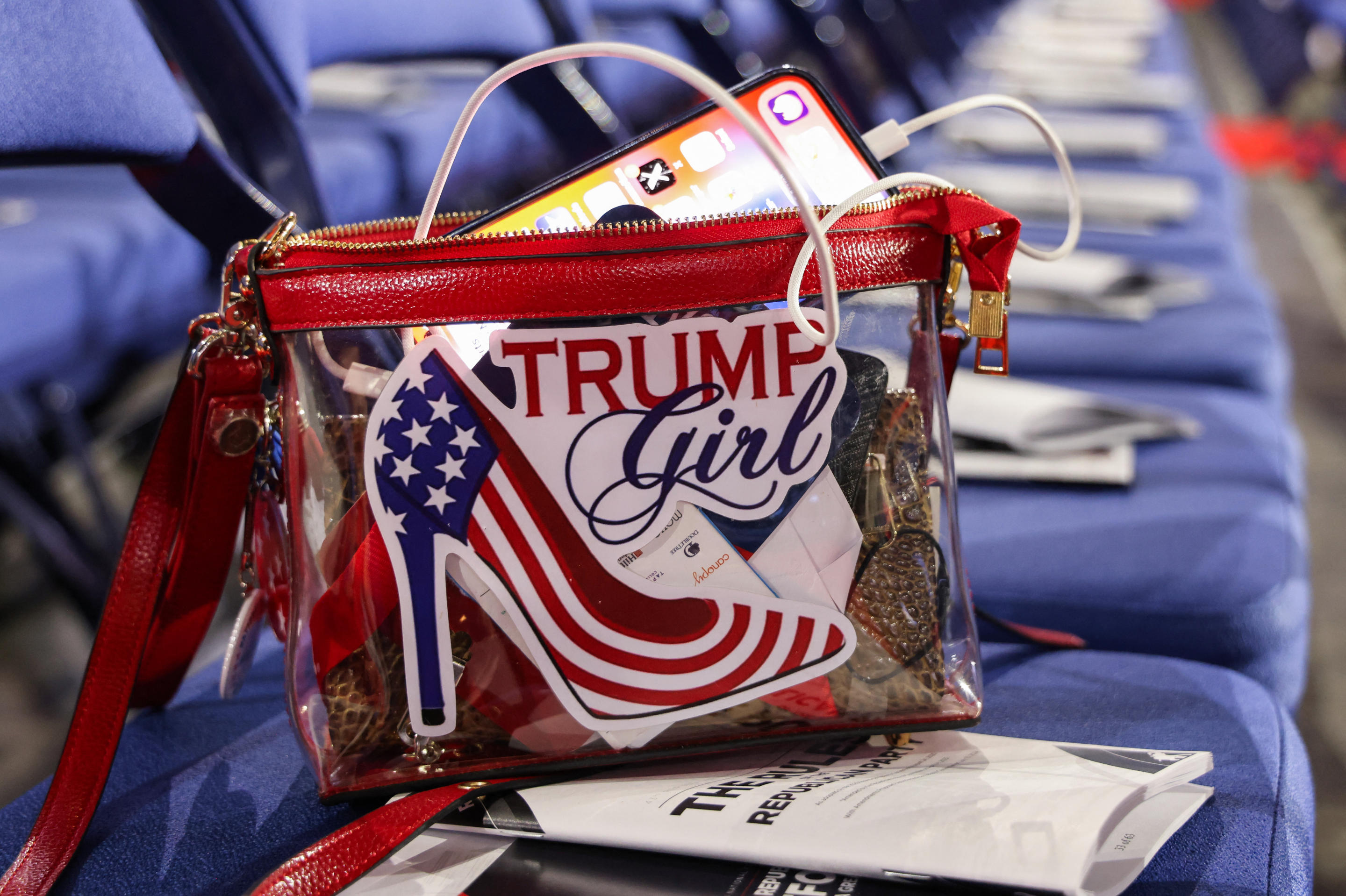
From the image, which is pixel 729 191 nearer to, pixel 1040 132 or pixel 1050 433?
pixel 1040 132

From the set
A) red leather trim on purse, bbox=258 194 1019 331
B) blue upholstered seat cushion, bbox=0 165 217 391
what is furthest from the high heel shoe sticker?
blue upholstered seat cushion, bbox=0 165 217 391

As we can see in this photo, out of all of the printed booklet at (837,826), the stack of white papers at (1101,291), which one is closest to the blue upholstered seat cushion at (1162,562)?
the printed booklet at (837,826)

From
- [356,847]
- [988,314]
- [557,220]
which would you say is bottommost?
[356,847]

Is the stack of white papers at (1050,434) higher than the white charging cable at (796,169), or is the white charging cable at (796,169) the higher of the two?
the white charging cable at (796,169)

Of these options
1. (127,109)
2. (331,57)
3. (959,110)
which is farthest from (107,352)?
(959,110)

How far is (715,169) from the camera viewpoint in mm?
Result: 504

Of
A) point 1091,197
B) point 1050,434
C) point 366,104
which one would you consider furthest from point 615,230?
point 366,104

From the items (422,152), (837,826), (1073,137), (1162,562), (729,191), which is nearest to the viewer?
(837,826)

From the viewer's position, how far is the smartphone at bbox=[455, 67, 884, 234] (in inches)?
19.1

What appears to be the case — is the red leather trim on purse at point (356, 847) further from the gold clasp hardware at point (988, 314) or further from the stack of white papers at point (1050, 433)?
A: the stack of white papers at point (1050, 433)

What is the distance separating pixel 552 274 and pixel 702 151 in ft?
0.43

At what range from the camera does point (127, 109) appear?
58 centimetres

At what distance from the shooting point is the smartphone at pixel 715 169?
0.48m

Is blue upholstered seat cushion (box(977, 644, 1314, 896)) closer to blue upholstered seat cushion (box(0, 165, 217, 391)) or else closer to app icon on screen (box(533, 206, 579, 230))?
app icon on screen (box(533, 206, 579, 230))
